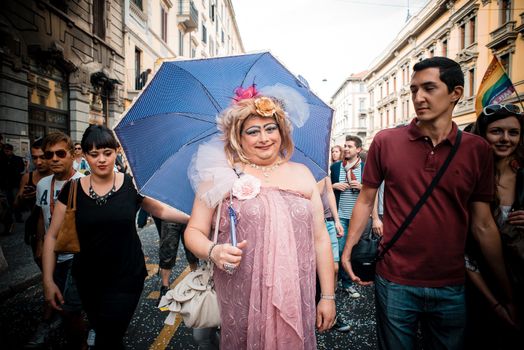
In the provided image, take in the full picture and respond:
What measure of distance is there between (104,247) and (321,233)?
1.56 meters

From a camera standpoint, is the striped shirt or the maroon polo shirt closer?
the maroon polo shirt

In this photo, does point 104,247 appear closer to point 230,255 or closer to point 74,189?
point 74,189

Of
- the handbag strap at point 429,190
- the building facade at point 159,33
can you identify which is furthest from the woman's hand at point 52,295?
the building facade at point 159,33

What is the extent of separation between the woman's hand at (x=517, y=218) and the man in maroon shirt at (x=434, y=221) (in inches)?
6.0

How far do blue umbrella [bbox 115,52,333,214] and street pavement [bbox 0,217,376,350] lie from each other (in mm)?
1702

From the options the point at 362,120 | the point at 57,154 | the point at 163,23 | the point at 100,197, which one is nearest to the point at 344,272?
the point at 100,197

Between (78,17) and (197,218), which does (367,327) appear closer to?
(197,218)

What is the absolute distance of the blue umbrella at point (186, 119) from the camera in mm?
2039

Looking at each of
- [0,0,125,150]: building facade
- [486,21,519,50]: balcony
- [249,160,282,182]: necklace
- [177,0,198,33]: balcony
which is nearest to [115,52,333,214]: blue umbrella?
[249,160,282,182]: necklace

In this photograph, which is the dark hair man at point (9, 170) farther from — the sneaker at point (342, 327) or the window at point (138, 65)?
the window at point (138, 65)

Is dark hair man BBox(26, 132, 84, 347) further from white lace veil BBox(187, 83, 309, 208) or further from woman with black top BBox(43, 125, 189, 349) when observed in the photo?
white lace veil BBox(187, 83, 309, 208)

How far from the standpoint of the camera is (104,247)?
225 centimetres

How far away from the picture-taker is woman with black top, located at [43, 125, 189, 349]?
2.23 m

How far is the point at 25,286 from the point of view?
13.8 feet
